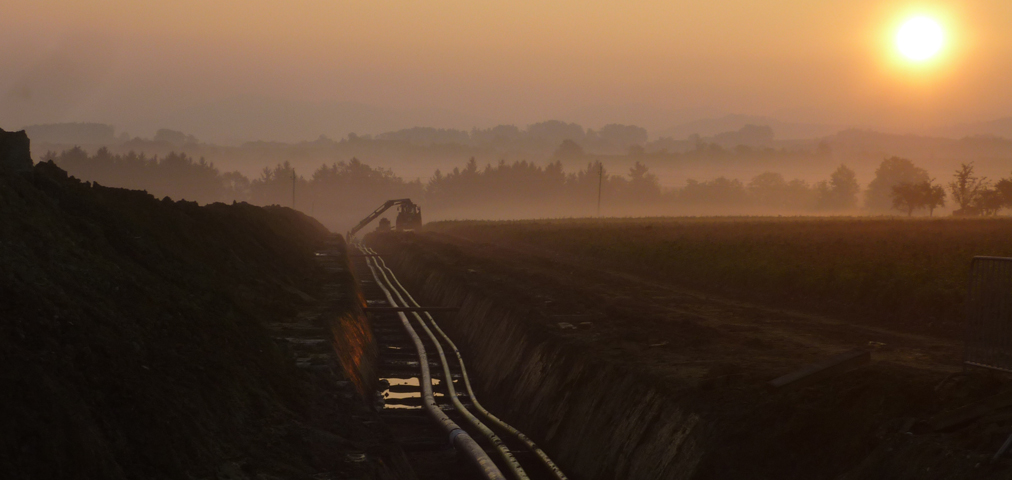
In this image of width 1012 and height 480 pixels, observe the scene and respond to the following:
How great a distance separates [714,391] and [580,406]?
3.33m

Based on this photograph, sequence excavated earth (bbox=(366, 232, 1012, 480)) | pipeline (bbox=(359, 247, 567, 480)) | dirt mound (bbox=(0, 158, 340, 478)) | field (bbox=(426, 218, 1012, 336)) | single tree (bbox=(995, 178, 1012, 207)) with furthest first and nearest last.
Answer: single tree (bbox=(995, 178, 1012, 207)), field (bbox=(426, 218, 1012, 336)), pipeline (bbox=(359, 247, 567, 480)), excavated earth (bbox=(366, 232, 1012, 480)), dirt mound (bbox=(0, 158, 340, 478))

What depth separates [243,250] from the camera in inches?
1128

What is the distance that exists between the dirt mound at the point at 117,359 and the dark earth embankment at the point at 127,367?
0.02 metres

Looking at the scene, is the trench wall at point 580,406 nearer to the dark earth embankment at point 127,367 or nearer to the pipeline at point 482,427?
the pipeline at point 482,427

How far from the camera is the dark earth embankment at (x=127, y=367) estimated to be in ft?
24.7

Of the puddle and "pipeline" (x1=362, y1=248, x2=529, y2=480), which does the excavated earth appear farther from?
the puddle

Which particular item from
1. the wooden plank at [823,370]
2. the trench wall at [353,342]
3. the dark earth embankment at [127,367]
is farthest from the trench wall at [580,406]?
the dark earth embankment at [127,367]

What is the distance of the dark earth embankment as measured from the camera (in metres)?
7.53

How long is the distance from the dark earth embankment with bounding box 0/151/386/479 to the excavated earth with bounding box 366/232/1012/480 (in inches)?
172

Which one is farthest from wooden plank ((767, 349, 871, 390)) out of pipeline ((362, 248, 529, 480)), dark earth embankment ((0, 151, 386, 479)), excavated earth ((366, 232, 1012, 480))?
dark earth embankment ((0, 151, 386, 479))

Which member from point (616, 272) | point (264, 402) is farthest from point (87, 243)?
point (616, 272)

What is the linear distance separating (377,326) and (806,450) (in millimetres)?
20166

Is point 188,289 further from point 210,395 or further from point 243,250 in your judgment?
point 243,250

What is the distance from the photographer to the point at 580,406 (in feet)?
50.4
